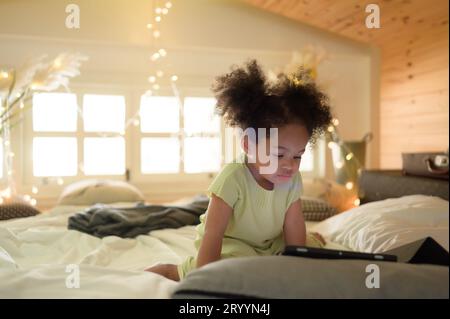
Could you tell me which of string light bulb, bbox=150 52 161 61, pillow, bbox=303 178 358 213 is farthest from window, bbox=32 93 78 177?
pillow, bbox=303 178 358 213

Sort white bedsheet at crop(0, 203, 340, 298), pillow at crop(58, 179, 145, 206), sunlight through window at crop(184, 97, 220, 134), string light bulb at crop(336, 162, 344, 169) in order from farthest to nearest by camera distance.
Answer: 1. string light bulb at crop(336, 162, 344, 169)
2. pillow at crop(58, 179, 145, 206)
3. sunlight through window at crop(184, 97, 220, 134)
4. white bedsheet at crop(0, 203, 340, 298)

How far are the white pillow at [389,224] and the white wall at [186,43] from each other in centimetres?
52

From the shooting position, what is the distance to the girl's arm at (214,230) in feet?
2.12

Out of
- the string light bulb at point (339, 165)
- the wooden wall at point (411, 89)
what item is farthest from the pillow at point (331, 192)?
the wooden wall at point (411, 89)

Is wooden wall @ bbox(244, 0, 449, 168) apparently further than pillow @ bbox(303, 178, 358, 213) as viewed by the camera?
No

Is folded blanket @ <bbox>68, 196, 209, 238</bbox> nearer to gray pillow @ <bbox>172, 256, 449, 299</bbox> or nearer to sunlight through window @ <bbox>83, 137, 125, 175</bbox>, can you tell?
sunlight through window @ <bbox>83, 137, 125, 175</bbox>

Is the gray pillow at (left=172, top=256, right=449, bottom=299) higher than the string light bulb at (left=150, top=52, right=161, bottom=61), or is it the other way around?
the string light bulb at (left=150, top=52, right=161, bottom=61)

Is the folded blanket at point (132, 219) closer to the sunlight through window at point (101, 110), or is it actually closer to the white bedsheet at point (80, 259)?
the white bedsheet at point (80, 259)

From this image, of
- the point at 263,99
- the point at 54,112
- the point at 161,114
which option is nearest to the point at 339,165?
the point at 161,114

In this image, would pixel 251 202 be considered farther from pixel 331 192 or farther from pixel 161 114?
pixel 331 192

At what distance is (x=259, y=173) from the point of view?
2.32 ft

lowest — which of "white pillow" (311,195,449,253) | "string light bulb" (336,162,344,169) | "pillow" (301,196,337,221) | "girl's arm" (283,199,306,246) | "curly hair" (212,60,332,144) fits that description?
"pillow" (301,196,337,221)

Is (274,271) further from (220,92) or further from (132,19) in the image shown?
(132,19)

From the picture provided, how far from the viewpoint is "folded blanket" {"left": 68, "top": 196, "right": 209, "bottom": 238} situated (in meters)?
1.35
